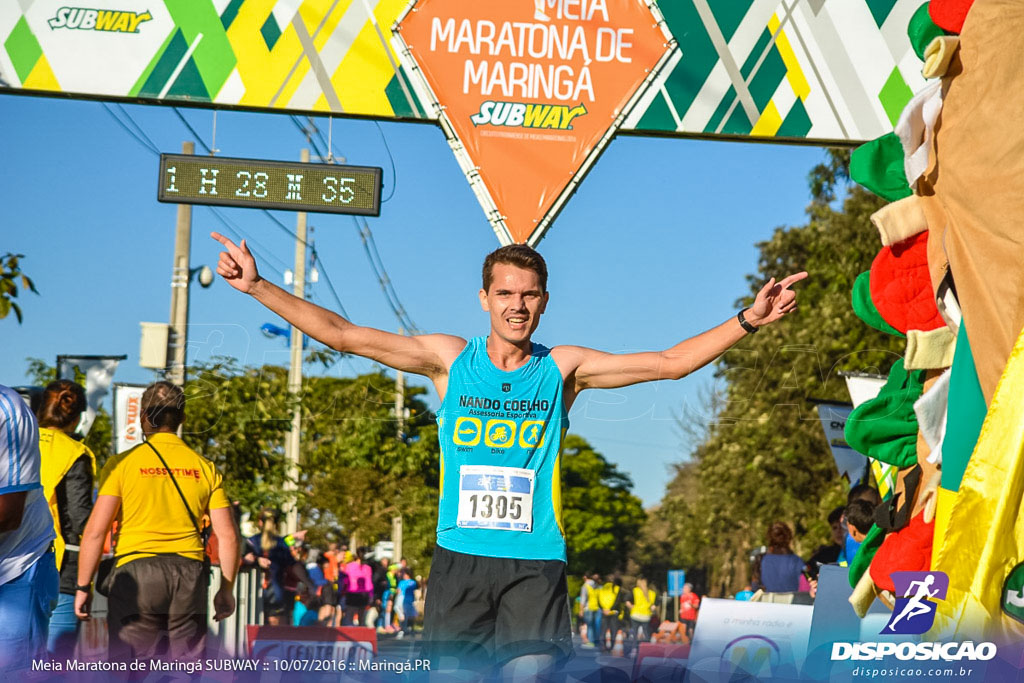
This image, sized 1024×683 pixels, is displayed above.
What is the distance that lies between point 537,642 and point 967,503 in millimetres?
1432

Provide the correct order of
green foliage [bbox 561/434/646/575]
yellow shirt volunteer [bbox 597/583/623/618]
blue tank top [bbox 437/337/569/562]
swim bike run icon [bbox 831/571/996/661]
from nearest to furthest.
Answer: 1. swim bike run icon [bbox 831/571/996/661]
2. blue tank top [bbox 437/337/569/562]
3. yellow shirt volunteer [bbox 597/583/623/618]
4. green foliage [bbox 561/434/646/575]

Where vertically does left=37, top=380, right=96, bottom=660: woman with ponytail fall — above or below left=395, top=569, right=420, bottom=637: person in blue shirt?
above

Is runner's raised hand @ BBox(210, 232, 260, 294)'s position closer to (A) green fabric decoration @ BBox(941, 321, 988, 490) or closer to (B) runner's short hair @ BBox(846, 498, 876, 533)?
(A) green fabric decoration @ BBox(941, 321, 988, 490)

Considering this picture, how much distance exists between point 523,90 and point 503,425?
3155mm

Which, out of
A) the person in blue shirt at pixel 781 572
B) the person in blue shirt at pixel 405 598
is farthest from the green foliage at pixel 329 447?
the person in blue shirt at pixel 781 572

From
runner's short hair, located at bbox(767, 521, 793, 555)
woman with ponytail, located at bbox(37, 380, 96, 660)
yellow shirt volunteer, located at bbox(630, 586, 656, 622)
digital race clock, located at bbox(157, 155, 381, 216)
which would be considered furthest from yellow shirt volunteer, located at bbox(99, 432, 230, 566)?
yellow shirt volunteer, located at bbox(630, 586, 656, 622)

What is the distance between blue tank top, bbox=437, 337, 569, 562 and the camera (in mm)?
3896

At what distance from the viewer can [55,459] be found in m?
5.23

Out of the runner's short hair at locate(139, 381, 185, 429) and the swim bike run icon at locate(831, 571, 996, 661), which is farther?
the runner's short hair at locate(139, 381, 185, 429)

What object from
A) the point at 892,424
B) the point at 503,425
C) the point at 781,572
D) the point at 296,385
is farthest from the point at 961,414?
the point at 296,385

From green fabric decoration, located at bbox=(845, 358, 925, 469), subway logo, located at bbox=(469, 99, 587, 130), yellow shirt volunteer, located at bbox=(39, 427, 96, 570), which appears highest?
subway logo, located at bbox=(469, 99, 587, 130)

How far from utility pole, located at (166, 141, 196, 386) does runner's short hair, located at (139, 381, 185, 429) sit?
183cm

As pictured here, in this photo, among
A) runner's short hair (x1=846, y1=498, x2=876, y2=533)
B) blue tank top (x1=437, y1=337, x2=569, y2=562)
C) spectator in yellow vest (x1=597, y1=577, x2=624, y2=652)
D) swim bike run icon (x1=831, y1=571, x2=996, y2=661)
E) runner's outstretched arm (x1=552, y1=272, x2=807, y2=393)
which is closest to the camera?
swim bike run icon (x1=831, y1=571, x2=996, y2=661)

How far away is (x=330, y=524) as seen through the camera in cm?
1414
